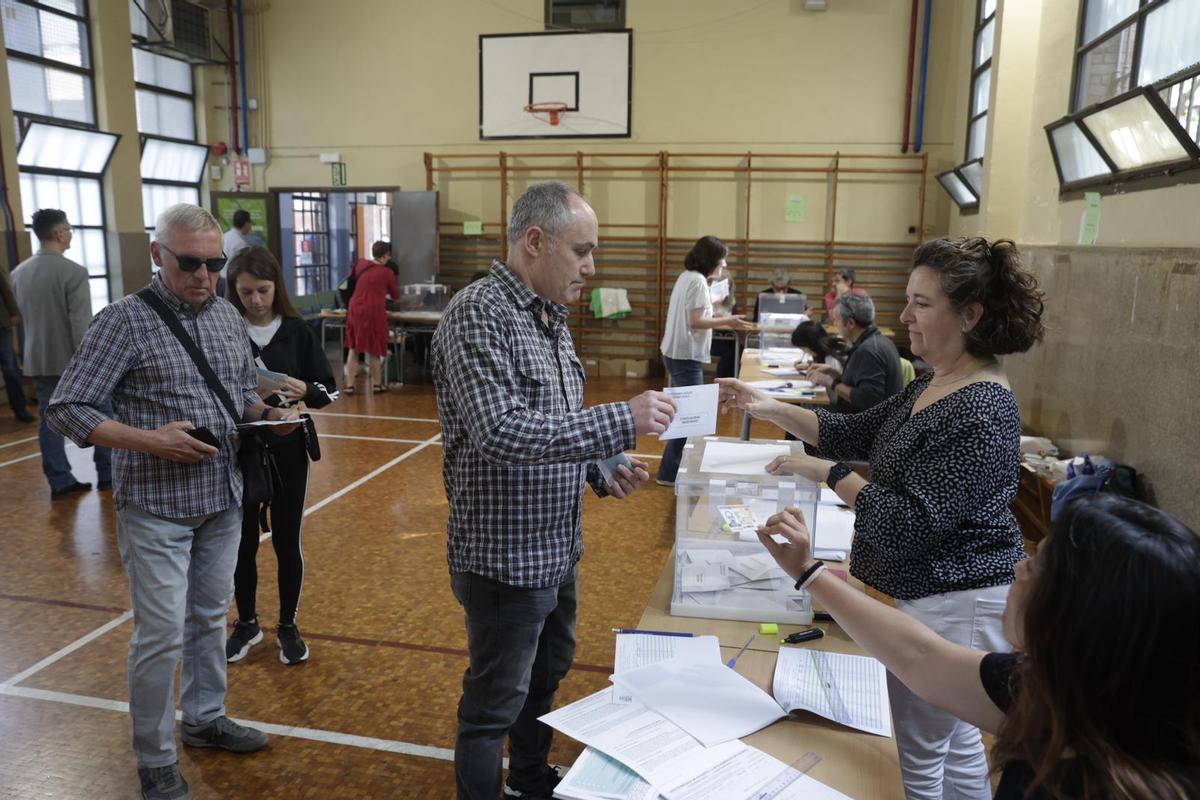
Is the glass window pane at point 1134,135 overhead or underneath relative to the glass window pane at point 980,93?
underneath

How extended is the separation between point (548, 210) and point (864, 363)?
2894mm

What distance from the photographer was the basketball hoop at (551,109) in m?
10.4

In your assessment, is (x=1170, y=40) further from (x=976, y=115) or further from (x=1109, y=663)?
(x=976, y=115)

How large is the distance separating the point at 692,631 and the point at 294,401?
1698mm

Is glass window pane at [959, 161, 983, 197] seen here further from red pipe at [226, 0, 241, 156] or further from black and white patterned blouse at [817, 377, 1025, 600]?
red pipe at [226, 0, 241, 156]

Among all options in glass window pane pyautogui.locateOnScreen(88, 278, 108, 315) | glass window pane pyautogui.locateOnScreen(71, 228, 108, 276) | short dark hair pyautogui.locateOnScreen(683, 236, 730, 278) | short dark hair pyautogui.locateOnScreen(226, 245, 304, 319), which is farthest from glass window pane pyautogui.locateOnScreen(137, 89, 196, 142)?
short dark hair pyautogui.locateOnScreen(226, 245, 304, 319)

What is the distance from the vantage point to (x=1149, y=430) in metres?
3.60

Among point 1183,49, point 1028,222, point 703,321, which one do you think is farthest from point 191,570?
point 1028,222

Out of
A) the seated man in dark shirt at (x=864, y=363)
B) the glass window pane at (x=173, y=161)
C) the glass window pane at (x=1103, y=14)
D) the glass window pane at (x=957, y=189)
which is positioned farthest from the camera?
the glass window pane at (x=173, y=161)

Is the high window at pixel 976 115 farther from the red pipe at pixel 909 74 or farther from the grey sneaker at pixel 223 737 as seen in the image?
the grey sneaker at pixel 223 737

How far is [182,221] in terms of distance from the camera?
223cm

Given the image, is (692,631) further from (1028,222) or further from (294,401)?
(1028,222)

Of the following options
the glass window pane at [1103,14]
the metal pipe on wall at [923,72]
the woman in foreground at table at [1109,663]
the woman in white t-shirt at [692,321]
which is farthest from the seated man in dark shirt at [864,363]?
the metal pipe on wall at [923,72]

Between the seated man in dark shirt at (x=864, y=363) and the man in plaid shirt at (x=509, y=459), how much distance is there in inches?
105
